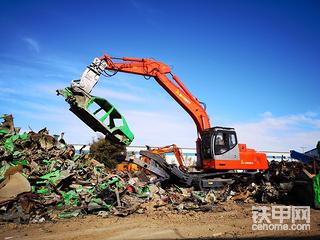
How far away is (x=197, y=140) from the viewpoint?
13.2 m

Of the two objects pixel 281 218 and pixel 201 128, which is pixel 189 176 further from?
pixel 281 218

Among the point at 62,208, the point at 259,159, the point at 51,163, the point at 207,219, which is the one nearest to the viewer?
the point at 207,219

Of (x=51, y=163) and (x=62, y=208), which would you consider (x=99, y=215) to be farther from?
(x=51, y=163)

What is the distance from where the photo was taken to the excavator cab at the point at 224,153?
1215 centimetres

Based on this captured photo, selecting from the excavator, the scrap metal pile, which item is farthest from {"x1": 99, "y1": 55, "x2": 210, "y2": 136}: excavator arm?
the scrap metal pile

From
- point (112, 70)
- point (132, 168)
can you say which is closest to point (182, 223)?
point (112, 70)

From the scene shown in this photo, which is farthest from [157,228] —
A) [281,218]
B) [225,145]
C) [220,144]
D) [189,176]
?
[225,145]

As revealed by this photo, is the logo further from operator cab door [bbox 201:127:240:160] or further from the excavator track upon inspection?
operator cab door [bbox 201:127:240:160]

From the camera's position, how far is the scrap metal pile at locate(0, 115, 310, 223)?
806cm

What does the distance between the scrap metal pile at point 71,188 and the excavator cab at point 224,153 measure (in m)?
0.73

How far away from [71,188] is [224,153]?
20.5 feet

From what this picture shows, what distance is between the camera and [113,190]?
9016mm

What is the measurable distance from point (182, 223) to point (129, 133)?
4072mm

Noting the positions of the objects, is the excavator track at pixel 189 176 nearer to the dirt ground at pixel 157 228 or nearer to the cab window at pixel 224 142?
the cab window at pixel 224 142
